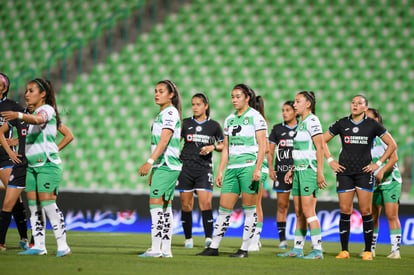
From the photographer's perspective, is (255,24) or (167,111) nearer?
(167,111)

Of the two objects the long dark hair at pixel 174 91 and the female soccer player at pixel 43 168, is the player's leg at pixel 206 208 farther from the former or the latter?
the female soccer player at pixel 43 168

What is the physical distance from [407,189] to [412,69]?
3.60 meters

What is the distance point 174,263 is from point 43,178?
176cm

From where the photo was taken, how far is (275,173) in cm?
1189

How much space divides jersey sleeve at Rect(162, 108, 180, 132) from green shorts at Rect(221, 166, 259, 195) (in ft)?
3.64

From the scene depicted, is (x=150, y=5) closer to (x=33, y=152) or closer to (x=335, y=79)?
(x=335, y=79)

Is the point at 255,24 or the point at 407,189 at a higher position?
the point at 255,24

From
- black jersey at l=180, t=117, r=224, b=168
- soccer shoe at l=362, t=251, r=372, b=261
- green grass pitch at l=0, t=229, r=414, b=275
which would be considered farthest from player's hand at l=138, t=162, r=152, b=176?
soccer shoe at l=362, t=251, r=372, b=261

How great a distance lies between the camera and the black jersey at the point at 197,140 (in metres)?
11.4

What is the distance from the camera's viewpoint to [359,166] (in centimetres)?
986

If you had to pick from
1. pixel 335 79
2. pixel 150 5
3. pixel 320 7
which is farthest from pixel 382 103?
pixel 150 5

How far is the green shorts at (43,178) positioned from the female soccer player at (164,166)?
1113mm

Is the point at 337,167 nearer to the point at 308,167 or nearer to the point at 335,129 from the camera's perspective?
the point at 308,167

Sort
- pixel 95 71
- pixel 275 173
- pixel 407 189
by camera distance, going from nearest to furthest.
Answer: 1. pixel 275 173
2. pixel 407 189
3. pixel 95 71
